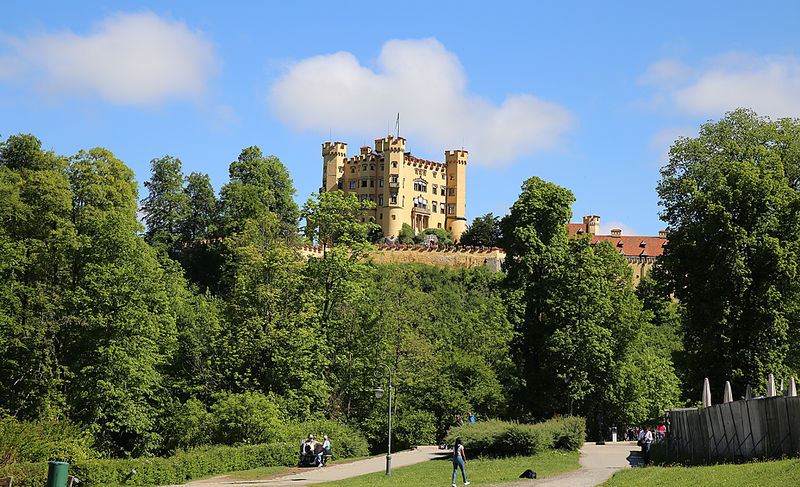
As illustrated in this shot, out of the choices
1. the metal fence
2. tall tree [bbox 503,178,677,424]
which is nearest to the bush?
the metal fence

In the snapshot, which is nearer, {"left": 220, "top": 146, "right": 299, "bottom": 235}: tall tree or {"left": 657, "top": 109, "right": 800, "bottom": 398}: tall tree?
{"left": 657, "top": 109, "right": 800, "bottom": 398}: tall tree

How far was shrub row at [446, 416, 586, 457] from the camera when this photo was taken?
31.3 meters

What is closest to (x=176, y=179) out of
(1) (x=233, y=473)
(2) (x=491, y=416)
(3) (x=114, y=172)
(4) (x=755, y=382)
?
(3) (x=114, y=172)

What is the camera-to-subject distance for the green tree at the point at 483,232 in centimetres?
10152

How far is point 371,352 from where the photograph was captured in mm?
43438

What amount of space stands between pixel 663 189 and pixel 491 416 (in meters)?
15.2

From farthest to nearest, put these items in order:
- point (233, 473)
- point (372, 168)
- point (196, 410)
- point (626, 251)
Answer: point (372, 168) → point (626, 251) → point (196, 410) → point (233, 473)

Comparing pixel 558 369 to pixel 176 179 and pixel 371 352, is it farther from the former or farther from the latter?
pixel 176 179

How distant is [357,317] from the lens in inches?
1756

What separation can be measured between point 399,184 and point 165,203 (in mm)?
44777

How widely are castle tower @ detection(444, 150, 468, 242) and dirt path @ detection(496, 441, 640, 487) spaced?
75249 mm

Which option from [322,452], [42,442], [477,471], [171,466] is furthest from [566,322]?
[42,442]

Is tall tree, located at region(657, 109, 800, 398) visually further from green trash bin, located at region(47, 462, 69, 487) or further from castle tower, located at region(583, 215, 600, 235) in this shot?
castle tower, located at region(583, 215, 600, 235)

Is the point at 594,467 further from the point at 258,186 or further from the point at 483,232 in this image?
the point at 483,232
